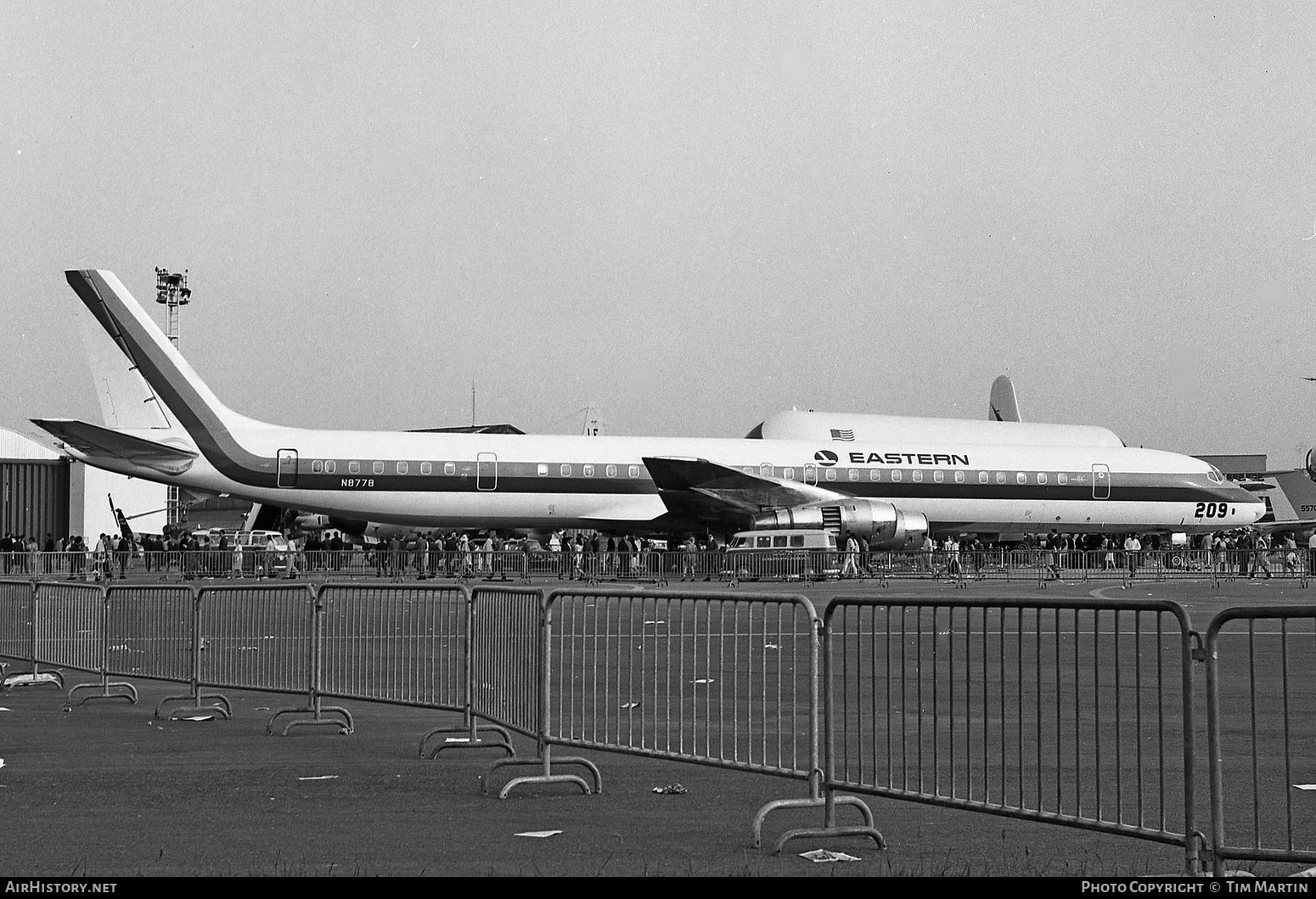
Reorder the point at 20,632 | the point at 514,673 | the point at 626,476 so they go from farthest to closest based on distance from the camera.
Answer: the point at 626,476
the point at 20,632
the point at 514,673

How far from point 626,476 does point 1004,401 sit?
6695cm

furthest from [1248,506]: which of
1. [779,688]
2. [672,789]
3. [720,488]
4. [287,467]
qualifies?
[672,789]

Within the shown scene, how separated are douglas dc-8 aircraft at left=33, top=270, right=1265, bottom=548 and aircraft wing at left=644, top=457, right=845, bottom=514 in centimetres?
6

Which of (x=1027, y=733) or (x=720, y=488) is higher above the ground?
(x=720, y=488)

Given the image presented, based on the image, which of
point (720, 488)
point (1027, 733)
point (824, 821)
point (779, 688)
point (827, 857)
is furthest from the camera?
point (720, 488)

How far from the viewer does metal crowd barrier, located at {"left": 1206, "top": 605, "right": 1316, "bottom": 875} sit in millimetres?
5234

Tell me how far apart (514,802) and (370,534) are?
47769 millimetres

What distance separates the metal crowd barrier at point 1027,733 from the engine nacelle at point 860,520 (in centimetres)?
2261

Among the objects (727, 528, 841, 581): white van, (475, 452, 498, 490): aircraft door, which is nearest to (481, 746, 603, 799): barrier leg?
(727, 528, 841, 581): white van

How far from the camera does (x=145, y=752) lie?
9.16 meters

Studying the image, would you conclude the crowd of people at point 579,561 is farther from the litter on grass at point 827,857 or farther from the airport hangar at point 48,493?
the litter on grass at point 827,857

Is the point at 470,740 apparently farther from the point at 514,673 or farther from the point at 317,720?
the point at 317,720

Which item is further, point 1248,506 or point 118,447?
point 1248,506

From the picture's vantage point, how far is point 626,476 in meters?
Result: 40.3
